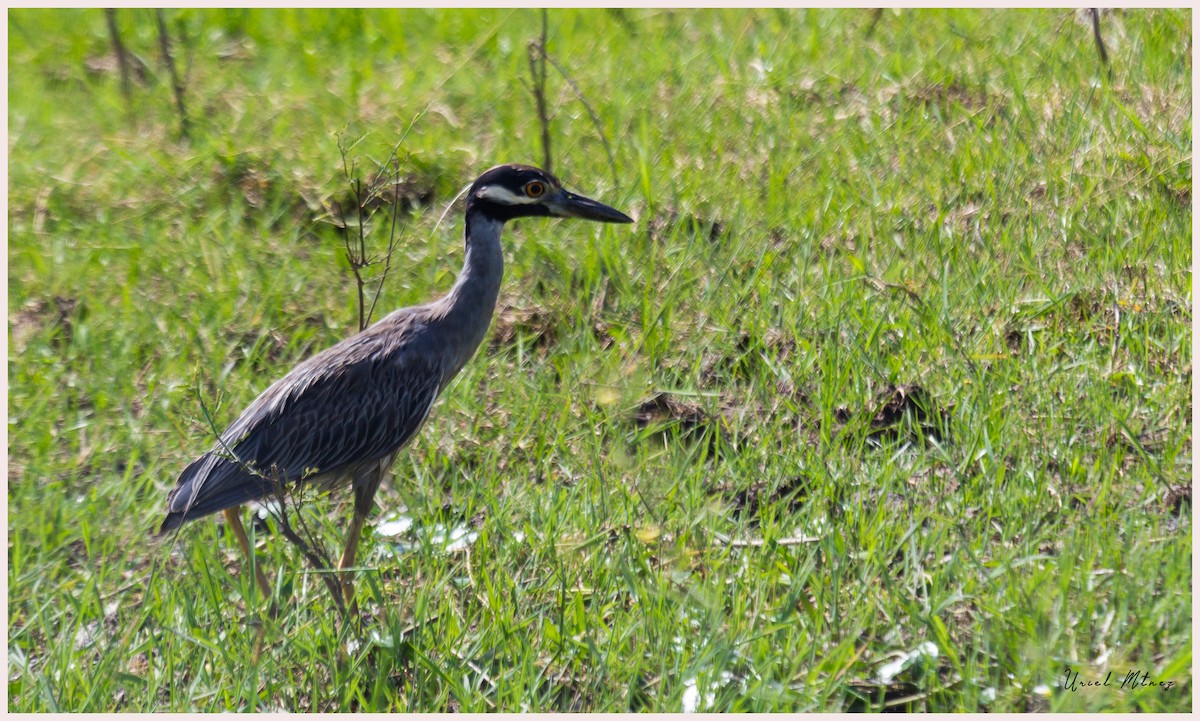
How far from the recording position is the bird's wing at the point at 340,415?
4.96 metres

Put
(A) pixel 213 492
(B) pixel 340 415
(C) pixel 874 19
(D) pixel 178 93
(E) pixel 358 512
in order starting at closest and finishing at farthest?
(A) pixel 213 492
(E) pixel 358 512
(B) pixel 340 415
(D) pixel 178 93
(C) pixel 874 19

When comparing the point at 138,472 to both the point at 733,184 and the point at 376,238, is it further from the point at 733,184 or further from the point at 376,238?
the point at 733,184

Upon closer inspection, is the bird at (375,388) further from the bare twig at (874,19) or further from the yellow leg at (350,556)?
the bare twig at (874,19)

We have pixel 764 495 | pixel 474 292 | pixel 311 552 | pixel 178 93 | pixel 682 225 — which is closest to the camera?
pixel 311 552

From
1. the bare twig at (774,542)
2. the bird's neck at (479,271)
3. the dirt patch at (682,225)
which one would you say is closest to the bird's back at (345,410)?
the bird's neck at (479,271)

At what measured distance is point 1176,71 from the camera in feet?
21.7

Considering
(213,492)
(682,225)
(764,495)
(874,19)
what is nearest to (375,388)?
(213,492)

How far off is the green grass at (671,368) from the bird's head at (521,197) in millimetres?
676

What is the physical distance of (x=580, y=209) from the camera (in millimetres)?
5363

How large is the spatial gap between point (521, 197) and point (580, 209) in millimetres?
268

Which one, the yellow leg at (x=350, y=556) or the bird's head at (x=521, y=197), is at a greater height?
the bird's head at (x=521, y=197)

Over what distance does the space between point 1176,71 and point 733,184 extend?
2.34 meters

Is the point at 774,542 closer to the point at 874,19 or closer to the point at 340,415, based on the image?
the point at 340,415

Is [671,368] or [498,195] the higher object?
[498,195]
